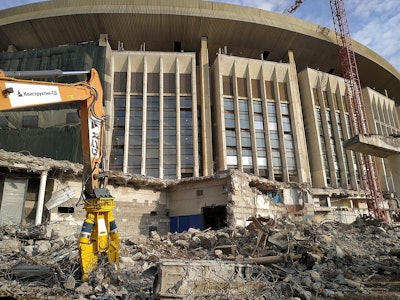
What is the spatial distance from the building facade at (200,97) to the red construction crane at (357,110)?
78cm

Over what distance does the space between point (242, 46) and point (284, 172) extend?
1480 cm

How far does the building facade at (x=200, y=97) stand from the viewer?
2664cm

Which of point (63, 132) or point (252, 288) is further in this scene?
point (63, 132)

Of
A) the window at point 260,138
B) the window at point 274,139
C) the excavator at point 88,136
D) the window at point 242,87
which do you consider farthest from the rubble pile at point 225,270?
the window at point 242,87

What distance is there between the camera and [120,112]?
27828mm

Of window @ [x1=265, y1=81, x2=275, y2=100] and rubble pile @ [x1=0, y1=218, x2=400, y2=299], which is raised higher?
window @ [x1=265, y1=81, x2=275, y2=100]

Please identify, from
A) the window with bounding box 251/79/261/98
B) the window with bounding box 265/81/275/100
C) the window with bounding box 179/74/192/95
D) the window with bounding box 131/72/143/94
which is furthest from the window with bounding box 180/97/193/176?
the window with bounding box 265/81/275/100

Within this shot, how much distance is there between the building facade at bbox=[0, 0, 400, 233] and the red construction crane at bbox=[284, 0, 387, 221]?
78 cm

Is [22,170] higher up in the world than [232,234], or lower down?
higher up

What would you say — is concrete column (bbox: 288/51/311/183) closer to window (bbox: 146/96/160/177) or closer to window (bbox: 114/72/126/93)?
window (bbox: 146/96/160/177)

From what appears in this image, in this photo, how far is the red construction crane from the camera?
1171 inches

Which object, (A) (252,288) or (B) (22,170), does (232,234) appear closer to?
(A) (252,288)

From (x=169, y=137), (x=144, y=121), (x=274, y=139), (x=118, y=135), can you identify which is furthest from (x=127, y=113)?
(x=274, y=139)

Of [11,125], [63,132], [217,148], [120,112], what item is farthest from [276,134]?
[11,125]
